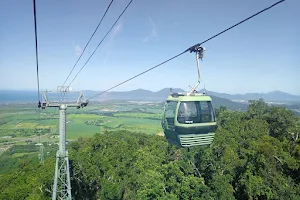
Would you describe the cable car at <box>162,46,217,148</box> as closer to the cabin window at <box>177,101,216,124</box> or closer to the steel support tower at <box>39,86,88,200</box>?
the cabin window at <box>177,101,216,124</box>

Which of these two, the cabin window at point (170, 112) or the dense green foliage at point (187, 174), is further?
the dense green foliage at point (187, 174)

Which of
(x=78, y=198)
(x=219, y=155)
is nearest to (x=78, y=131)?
(x=78, y=198)

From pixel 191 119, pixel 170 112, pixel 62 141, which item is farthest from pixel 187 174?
pixel 191 119

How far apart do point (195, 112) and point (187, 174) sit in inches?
596

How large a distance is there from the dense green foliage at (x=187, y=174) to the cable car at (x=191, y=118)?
30.8ft

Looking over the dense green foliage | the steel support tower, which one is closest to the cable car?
the steel support tower

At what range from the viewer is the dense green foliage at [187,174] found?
62.5 feet

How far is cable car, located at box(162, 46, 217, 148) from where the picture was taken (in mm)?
9352

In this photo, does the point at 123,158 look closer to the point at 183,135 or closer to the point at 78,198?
the point at 78,198

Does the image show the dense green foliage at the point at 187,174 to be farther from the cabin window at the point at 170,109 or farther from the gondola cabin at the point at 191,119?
the cabin window at the point at 170,109

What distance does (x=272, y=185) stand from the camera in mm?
20344

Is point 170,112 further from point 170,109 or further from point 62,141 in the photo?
point 62,141

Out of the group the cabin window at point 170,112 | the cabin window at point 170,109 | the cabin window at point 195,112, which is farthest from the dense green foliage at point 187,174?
the cabin window at point 195,112

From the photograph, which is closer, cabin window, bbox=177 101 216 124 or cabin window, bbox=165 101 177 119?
cabin window, bbox=177 101 216 124
